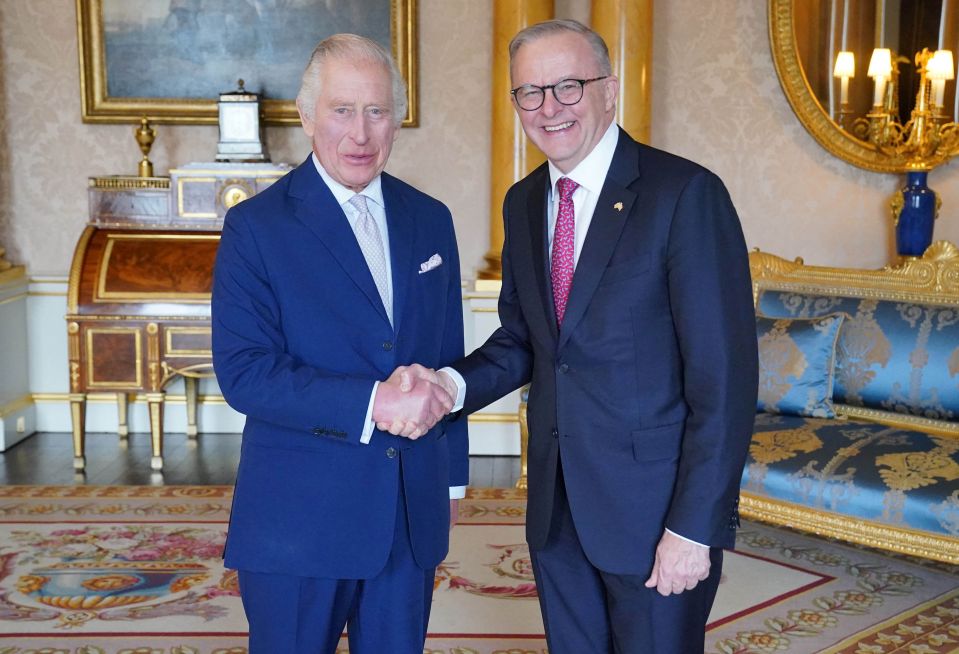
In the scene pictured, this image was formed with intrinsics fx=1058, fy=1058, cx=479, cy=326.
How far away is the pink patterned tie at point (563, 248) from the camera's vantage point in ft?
6.99

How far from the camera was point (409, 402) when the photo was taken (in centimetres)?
200

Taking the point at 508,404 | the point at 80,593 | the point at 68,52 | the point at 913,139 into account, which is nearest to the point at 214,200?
the point at 68,52

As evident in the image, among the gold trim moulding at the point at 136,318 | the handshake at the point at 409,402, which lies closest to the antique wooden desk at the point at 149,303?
the gold trim moulding at the point at 136,318

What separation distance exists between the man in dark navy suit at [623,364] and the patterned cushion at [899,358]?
8.15ft

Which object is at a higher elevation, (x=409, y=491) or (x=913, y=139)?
(x=913, y=139)

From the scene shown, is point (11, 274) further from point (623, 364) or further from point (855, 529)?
point (623, 364)

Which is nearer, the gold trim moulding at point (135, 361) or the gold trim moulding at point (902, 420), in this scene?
the gold trim moulding at point (902, 420)

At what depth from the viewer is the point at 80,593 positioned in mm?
3791

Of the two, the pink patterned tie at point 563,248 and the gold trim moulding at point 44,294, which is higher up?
the pink patterned tie at point 563,248

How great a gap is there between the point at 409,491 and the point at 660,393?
0.53 meters

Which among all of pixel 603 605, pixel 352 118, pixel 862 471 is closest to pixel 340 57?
pixel 352 118

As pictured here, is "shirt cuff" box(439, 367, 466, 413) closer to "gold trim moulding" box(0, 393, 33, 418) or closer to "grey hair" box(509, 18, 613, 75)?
"grey hair" box(509, 18, 613, 75)

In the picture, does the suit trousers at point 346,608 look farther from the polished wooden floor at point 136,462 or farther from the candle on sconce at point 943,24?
the candle on sconce at point 943,24

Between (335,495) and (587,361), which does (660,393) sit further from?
(335,495)
